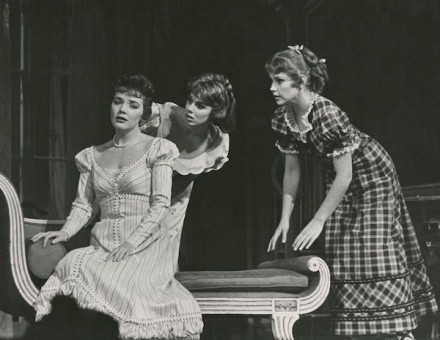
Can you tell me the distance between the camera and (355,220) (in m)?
3.84

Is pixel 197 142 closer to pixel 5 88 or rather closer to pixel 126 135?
pixel 126 135

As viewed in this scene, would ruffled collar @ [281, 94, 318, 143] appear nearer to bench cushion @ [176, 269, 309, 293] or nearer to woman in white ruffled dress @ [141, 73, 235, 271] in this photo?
woman in white ruffled dress @ [141, 73, 235, 271]

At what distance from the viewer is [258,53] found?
4.61 metres

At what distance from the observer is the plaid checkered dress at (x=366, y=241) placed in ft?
12.3

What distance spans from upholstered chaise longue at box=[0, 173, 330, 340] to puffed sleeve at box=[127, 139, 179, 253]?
290mm

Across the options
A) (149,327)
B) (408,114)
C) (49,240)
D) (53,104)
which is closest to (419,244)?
(408,114)

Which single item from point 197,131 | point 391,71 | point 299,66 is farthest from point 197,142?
point 391,71

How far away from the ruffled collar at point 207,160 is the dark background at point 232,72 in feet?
1.44

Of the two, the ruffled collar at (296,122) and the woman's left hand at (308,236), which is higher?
the ruffled collar at (296,122)

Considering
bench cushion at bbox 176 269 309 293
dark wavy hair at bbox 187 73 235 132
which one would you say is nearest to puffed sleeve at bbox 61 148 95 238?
bench cushion at bbox 176 269 309 293

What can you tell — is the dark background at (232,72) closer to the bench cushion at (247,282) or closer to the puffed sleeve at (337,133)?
the puffed sleeve at (337,133)

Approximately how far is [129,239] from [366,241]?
117 centimetres

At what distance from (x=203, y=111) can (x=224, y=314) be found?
1050 millimetres

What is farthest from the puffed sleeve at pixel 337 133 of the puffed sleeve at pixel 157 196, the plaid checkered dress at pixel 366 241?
the puffed sleeve at pixel 157 196
